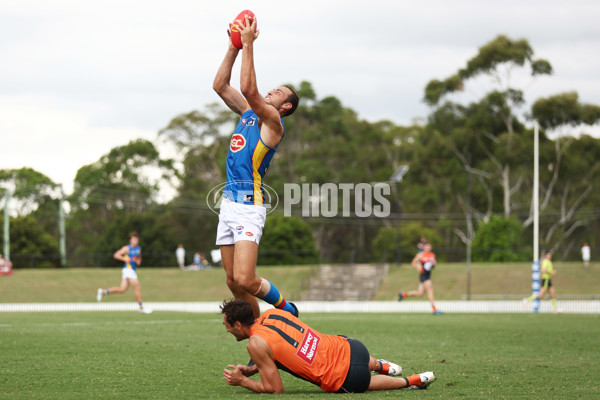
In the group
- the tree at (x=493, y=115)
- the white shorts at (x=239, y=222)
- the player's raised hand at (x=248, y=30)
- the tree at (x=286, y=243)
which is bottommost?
the tree at (x=286, y=243)

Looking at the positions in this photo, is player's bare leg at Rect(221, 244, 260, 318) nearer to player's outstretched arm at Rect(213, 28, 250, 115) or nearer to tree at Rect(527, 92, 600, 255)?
player's outstretched arm at Rect(213, 28, 250, 115)

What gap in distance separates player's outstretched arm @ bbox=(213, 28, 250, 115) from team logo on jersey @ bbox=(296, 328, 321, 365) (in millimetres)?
2947

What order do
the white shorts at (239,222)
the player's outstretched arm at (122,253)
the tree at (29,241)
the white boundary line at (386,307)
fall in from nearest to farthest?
the white shorts at (239,222) → the player's outstretched arm at (122,253) → the white boundary line at (386,307) → the tree at (29,241)

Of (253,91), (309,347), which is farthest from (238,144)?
(309,347)

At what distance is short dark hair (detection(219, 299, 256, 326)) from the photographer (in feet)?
23.0

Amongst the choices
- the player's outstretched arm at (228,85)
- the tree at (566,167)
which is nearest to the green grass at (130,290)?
the tree at (566,167)

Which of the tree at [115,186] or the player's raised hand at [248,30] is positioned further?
the tree at [115,186]

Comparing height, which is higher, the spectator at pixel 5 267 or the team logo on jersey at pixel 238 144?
the team logo on jersey at pixel 238 144

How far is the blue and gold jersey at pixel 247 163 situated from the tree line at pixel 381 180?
4468 centimetres

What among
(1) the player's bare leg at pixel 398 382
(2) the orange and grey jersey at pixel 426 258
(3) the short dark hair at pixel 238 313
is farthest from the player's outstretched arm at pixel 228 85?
(2) the orange and grey jersey at pixel 426 258

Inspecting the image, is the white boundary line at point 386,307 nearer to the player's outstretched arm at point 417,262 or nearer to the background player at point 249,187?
the player's outstretched arm at point 417,262

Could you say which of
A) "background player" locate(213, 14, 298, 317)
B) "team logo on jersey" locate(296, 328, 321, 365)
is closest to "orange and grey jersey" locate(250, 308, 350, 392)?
"team logo on jersey" locate(296, 328, 321, 365)

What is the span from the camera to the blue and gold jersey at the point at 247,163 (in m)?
8.20

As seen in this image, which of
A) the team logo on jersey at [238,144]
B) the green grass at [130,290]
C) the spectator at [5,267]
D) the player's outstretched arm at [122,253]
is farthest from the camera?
the spectator at [5,267]
